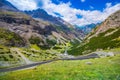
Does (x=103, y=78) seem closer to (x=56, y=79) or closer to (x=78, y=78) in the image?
(x=78, y=78)

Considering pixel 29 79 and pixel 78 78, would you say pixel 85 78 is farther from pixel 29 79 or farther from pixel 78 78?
pixel 29 79

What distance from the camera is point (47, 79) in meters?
51.0

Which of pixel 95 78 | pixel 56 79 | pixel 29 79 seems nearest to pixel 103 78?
pixel 95 78

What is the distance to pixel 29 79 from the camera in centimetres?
5559

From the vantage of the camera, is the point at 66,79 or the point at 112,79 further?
the point at 66,79

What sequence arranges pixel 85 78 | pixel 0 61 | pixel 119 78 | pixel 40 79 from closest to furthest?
pixel 119 78
pixel 85 78
pixel 40 79
pixel 0 61

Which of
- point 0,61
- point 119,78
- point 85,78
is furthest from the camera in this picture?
point 0,61

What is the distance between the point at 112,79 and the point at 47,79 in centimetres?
1449

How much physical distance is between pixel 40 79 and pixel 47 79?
2260 millimetres

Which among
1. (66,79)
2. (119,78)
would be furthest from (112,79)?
(66,79)

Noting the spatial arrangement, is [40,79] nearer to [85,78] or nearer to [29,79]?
[29,79]

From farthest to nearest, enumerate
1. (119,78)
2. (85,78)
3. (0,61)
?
1. (0,61)
2. (85,78)
3. (119,78)

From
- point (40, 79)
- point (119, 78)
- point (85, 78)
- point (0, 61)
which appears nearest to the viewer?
point (119, 78)

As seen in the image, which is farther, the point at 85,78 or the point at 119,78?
the point at 85,78
